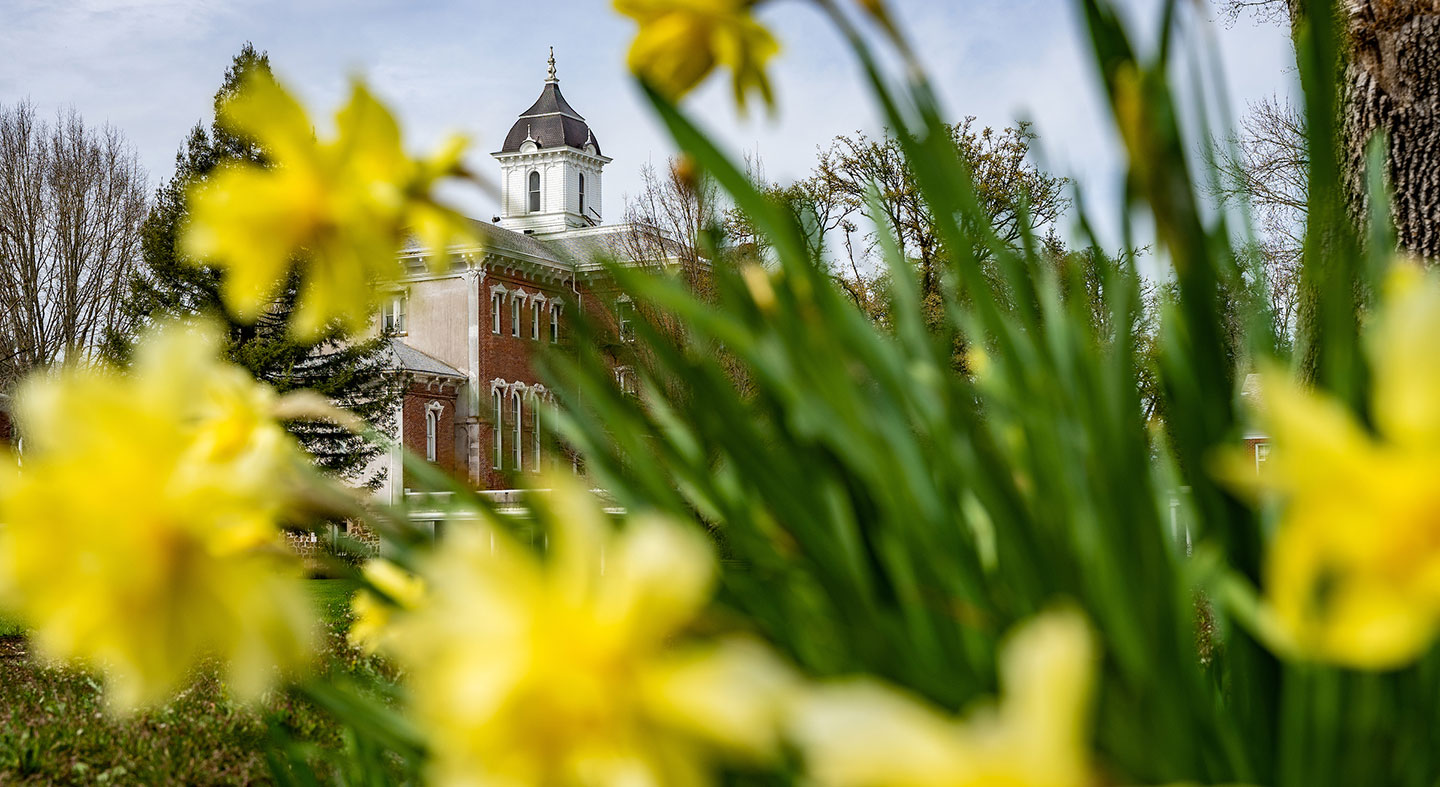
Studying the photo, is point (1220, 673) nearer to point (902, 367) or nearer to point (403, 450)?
point (902, 367)

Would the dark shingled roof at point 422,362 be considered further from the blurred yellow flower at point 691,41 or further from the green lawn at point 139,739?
the blurred yellow flower at point 691,41

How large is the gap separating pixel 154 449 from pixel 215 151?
1724cm

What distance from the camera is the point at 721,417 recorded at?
542 mm

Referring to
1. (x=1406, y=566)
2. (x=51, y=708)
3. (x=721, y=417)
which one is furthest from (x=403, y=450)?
(x=51, y=708)

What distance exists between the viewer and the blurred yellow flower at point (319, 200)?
50 cm

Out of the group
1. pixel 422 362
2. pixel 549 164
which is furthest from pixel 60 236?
pixel 549 164

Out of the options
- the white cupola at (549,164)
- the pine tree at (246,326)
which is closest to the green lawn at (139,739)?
the pine tree at (246,326)

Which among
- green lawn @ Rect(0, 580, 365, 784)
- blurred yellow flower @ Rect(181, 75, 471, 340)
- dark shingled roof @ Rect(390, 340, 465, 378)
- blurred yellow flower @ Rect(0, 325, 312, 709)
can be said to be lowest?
green lawn @ Rect(0, 580, 365, 784)

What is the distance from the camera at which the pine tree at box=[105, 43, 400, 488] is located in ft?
49.9

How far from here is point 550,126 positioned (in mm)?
38250

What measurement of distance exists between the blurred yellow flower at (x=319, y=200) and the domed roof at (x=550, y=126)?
38465 millimetres

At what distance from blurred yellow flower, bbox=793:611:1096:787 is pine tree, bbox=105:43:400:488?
50.3 feet

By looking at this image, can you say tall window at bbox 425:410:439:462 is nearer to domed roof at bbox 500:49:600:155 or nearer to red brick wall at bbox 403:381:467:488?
red brick wall at bbox 403:381:467:488

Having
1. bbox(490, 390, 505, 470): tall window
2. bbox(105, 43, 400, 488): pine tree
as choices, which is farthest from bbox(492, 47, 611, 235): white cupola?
bbox(490, 390, 505, 470): tall window
